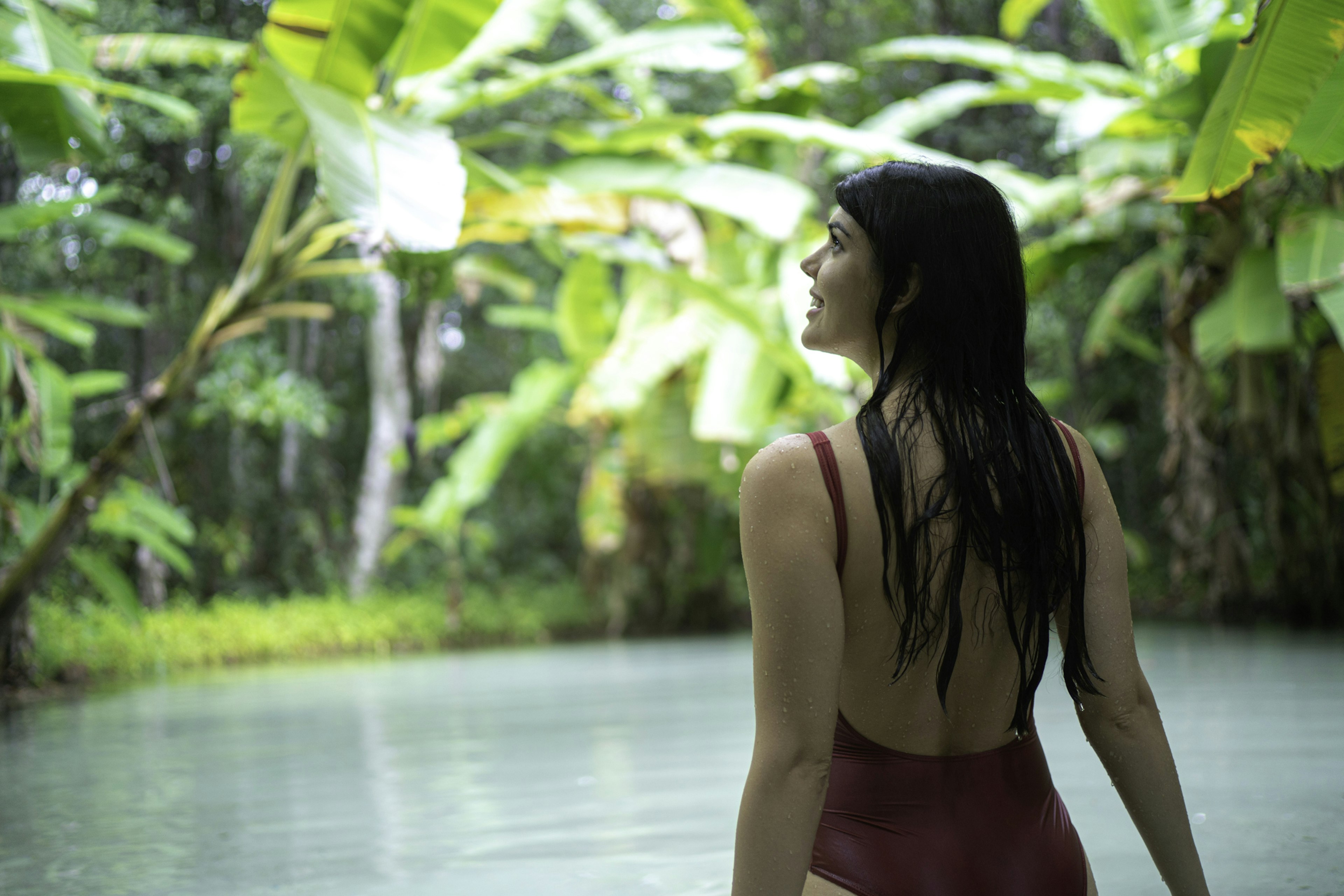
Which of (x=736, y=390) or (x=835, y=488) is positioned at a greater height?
(x=736, y=390)

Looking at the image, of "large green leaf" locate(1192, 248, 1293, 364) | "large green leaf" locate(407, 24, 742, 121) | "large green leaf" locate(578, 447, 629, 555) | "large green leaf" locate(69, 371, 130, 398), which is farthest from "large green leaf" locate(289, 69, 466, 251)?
"large green leaf" locate(578, 447, 629, 555)

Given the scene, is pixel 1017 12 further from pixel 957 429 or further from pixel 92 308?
pixel 957 429

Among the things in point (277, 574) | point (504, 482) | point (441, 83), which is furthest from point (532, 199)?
point (504, 482)

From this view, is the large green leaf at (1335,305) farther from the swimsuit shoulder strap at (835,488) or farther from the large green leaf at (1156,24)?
the swimsuit shoulder strap at (835,488)

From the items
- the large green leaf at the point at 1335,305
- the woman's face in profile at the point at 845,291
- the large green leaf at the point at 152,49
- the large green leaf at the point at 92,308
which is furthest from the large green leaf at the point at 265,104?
the large green leaf at the point at 1335,305

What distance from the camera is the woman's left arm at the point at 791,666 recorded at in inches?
46.8

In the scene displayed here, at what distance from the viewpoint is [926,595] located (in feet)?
4.04

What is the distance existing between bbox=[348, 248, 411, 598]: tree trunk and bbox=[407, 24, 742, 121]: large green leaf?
6.67 metres

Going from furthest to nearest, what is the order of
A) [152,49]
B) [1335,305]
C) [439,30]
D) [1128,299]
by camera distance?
[1128,299], [152,49], [1335,305], [439,30]

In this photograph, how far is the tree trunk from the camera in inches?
545

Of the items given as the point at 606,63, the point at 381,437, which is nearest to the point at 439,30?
the point at 606,63

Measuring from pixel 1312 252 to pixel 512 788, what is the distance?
457cm

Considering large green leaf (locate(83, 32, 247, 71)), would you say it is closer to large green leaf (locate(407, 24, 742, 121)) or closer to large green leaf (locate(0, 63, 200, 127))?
large green leaf (locate(407, 24, 742, 121))

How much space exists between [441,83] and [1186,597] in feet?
28.3
